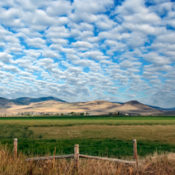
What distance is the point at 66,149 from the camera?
23.7m

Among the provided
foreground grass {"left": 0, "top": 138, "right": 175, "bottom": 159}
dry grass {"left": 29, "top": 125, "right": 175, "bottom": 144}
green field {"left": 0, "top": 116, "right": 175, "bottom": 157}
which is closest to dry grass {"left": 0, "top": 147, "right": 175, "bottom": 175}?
green field {"left": 0, "top": 116, "right": 175, "bottom": 157}

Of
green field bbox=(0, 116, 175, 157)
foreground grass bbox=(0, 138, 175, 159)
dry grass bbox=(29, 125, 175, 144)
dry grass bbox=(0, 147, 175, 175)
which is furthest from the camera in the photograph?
dry grass bbox=(29, 125, 175, 144)

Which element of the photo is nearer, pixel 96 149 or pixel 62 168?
pixel 62 168

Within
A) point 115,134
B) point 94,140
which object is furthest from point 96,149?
point 115,134

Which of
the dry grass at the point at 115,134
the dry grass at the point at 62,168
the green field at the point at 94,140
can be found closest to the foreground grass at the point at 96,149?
the green field at the point at 94,140

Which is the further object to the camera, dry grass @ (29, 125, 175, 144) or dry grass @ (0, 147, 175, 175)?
dry grass @ (29, 125, 175, 144)

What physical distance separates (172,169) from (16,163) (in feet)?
24.3

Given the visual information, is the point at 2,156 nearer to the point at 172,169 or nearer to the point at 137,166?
the point at 137,166

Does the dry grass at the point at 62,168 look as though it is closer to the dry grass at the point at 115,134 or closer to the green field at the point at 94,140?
the green field at the point at 94,140

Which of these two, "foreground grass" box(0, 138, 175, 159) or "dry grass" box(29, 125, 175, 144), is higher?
"foreground grass" box(0, 138, 175, 159)

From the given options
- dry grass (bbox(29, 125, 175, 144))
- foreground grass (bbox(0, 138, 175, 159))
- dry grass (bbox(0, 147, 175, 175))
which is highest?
dry grass (bbox(0, 147, 175, 175))

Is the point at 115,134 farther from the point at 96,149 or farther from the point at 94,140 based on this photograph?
the point at 96,149

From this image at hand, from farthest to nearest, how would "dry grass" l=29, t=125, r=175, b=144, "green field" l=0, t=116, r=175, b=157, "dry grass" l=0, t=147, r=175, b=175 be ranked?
1. "dry grass" l=29, t=125, r=175, b=144
2. "green field" l=0, t=116, r=175, b=157
3. "dry grass" l=0, t=147, r=175, b=175

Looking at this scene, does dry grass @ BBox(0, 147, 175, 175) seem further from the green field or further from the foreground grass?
the foreground grass
